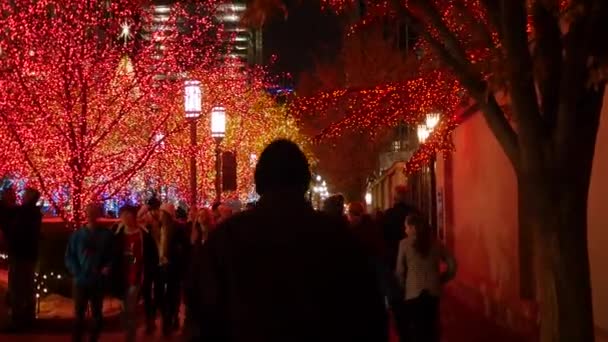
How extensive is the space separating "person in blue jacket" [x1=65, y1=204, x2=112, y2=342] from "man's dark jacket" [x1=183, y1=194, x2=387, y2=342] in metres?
7.34

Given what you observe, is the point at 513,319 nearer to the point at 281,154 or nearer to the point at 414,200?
the point at 281,154

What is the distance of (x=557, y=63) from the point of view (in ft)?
22.9

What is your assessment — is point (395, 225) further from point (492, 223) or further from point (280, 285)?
point (280, 285)

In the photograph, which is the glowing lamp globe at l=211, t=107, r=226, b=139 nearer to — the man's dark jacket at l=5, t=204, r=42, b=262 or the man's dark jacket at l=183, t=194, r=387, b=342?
the man's dark jacket at l=5, t=204, r=42, b=262

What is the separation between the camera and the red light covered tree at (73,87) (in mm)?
18734

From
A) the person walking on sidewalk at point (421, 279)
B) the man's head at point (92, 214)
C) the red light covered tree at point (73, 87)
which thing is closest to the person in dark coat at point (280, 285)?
the person walking on sidewalk at point (421, 279)

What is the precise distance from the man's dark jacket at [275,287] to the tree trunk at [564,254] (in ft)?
12.1

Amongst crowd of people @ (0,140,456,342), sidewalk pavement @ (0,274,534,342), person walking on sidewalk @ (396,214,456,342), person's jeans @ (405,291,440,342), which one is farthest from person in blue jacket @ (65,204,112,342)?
crowd of people @ (0,140,456,342)

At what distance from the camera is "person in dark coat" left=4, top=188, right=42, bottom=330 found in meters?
12.3

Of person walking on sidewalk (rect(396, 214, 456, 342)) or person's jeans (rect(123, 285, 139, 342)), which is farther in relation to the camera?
person's jeans (rect(123, 285, 139, 342))

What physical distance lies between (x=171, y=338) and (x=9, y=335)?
6.87 ft

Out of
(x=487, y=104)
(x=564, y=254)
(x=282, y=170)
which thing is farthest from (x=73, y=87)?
(x=282, y=170)

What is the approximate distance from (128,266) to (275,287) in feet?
26.5

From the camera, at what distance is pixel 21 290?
12.4 m
